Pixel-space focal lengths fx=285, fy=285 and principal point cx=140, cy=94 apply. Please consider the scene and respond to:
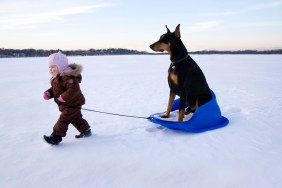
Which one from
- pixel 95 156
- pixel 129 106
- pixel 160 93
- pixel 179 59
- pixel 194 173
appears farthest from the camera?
pixel 160 93

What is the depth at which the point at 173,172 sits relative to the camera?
2.73m

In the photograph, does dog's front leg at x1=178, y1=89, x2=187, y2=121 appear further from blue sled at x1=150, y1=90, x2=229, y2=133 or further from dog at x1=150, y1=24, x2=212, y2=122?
blue sled at x1=150, y1=90, x2=229, y2=133

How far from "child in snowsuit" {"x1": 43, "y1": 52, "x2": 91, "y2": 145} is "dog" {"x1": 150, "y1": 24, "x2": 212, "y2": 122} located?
140cm

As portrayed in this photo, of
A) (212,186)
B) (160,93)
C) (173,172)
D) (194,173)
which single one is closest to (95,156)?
(173,172)

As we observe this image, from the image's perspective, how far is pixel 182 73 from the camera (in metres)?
4.08

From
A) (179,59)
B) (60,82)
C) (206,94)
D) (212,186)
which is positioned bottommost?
(212,186)

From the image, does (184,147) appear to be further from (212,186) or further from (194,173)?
(212,186)

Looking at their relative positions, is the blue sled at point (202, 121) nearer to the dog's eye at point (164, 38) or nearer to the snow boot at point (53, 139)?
the dog's eye at point (164, 38)

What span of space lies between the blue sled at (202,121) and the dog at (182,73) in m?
0.15

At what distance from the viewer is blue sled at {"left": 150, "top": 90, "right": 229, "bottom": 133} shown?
3.87 metres

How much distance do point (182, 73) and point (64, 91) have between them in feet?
5.47

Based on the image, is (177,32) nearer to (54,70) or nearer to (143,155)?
(54,70)

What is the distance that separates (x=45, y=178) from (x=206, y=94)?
8.63ft

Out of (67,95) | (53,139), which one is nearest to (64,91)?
(67,95)
